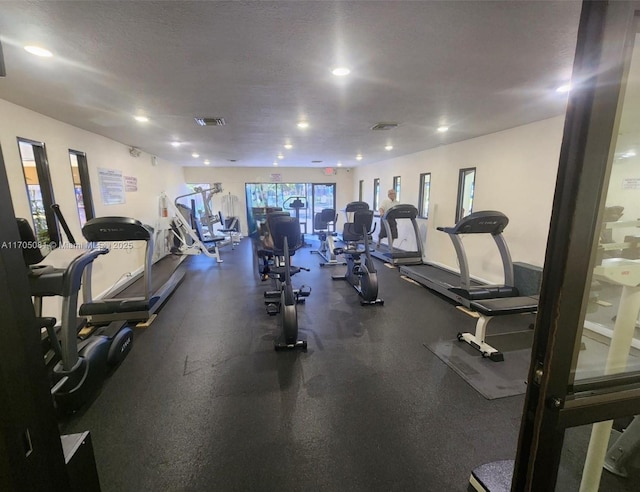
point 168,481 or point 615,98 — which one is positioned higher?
point 615,98

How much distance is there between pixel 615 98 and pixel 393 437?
2.06 metres

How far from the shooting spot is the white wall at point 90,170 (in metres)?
2.88

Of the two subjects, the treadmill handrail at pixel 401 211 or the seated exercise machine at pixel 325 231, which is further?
the seated exercise machine at pixel 325 231

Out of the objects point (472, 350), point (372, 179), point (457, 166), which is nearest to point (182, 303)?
point (472, 350)

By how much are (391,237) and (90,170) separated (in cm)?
535

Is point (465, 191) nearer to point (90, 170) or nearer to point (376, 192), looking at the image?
point (376, 192)

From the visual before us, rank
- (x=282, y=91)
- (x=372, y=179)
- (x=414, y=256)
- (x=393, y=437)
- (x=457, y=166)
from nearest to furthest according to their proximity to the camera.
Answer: (x=393, y=437) < (x=282, y=91) < (x=457, y=166) < (x=414, y=256) < (x=372, y=179)

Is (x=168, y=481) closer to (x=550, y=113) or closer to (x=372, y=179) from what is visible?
(x=550, y=113)

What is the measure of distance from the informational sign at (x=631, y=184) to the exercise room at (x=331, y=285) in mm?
21

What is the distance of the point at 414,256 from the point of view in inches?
243

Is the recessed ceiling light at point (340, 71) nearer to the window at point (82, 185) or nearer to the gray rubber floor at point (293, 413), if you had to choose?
the gray rubber floor at point (293, 413)

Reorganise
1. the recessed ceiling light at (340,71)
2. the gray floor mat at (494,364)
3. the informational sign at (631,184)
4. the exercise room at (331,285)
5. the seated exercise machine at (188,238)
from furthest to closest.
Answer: the seated exercise machine at (188,238) < the gray floor mat at (494,364) < the recessed ceiling light at (340,71) < the informational sign at (631,184) < the exercise room at (331,285)

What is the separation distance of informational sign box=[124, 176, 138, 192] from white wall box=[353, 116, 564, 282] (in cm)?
→ 610

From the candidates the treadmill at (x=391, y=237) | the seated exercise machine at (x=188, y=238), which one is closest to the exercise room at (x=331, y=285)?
the treadmill at (x=391, y=237)
